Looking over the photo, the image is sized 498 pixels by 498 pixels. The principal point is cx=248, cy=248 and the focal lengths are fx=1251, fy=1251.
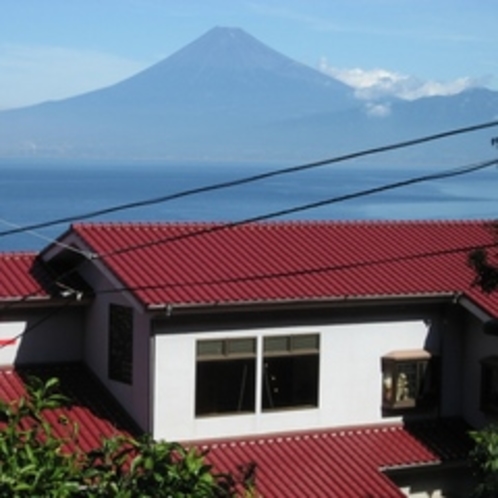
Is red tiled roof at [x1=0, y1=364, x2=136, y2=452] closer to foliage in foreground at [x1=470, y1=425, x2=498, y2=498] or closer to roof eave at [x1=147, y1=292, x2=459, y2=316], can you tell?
roof eave at [x1=147, y1=292, x2=459, y2=316]

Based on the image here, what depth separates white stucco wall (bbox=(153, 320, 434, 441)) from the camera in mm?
16906

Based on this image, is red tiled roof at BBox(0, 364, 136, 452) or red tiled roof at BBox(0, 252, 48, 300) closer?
red tiled roof at BBox(0, 364, 136, 452)

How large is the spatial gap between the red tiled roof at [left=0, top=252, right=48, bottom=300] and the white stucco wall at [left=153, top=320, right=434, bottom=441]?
2.52 metres

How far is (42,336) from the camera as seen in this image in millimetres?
18672

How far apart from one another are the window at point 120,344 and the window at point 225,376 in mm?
1072

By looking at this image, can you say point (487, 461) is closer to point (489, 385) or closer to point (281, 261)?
point (489, 385)

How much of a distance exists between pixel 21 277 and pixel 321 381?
15.6 feet

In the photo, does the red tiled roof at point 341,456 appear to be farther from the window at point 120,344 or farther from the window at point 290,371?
the window at point 120,344

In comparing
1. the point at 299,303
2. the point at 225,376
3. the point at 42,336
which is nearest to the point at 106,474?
the point at 225,376

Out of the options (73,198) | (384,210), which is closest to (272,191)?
(73,198)

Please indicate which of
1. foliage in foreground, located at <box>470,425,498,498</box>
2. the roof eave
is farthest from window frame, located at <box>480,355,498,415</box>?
foliage in foreground, located at <box>470,425,498,498</box>

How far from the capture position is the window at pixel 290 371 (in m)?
17.7

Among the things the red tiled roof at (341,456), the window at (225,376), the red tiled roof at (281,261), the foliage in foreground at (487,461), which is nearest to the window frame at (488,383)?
the red tiled roof at (341,456)

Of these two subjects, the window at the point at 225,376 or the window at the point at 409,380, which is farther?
the window at the point at 409,380
